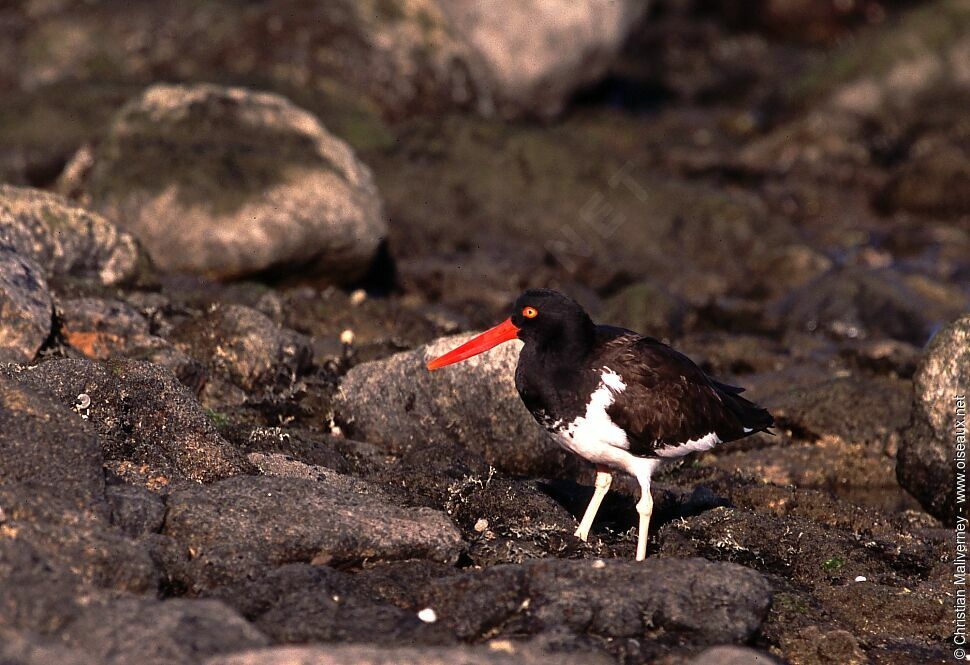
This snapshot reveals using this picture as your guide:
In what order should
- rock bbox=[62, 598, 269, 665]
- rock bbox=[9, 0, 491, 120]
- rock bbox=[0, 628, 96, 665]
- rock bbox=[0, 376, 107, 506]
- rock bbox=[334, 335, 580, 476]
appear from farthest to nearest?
rock bbox=[9, 0, 491, 120] → rock bbox=[334, 335, 580, 476] → rock bbox=[0, 376, 107, 506] → rock bbox=[62, 598, 269, 665] → rock bbox=[0, 628, 96, 665]

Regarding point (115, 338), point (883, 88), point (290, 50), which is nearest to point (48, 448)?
point (115, 338)

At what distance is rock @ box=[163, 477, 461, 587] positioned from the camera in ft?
23.8

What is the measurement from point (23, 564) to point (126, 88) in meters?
15.1

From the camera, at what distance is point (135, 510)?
734cm

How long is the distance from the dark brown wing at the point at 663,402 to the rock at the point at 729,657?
83.6 inches

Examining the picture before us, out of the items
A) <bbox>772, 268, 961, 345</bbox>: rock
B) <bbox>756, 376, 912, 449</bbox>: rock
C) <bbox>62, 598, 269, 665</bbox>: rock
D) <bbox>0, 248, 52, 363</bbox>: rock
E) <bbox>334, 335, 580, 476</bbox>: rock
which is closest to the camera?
<bbox>62, 598, 269, 665</bbox>: rock

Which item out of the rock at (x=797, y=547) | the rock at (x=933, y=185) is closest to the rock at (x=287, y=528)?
the rock at (x=797, y=547)

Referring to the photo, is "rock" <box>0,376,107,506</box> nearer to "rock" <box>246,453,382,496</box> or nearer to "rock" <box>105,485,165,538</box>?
"rock" <box>105,485,165,538</box>

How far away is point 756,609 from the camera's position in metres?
7.24

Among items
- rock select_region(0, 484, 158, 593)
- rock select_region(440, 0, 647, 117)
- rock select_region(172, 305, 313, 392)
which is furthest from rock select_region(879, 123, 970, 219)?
rock select_region(0, 484, 158, 593)

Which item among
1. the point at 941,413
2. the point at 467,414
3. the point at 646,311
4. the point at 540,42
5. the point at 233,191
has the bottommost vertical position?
the point at 646,311

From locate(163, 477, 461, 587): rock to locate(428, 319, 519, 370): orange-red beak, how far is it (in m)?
1.35

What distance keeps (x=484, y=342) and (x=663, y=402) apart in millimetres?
1308

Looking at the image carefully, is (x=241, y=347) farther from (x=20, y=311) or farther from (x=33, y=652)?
(x=33, y=652)
